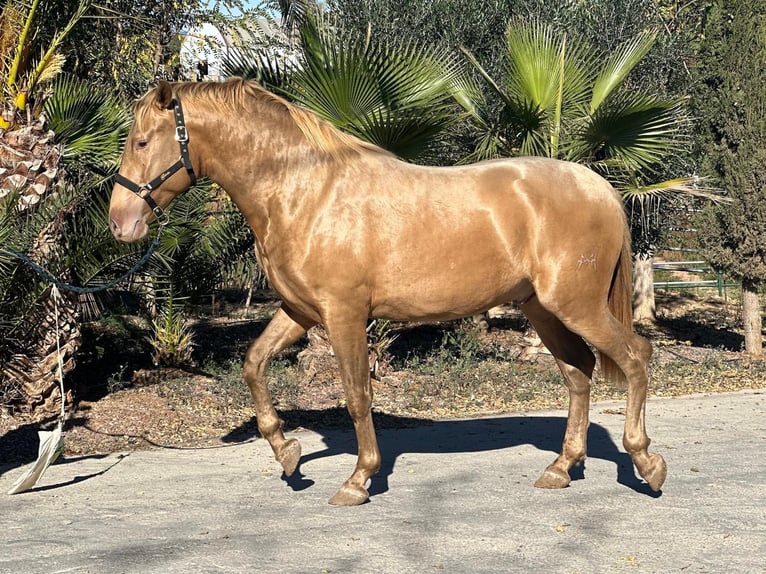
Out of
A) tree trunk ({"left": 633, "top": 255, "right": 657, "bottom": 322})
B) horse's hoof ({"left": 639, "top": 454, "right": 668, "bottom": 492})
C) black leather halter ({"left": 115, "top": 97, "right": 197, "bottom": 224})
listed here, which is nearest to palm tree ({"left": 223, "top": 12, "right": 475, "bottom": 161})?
black leather halter ({"left": 115, "top": 97, "right": 197, "bottom": 224})

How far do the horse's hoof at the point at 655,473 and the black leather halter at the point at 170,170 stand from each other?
3.14m

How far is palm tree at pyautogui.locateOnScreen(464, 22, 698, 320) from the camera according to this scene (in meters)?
9.64

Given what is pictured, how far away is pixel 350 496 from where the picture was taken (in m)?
5.35

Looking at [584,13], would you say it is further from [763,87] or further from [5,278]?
[5,278]

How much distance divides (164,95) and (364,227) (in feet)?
4.25

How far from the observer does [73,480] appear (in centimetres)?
611

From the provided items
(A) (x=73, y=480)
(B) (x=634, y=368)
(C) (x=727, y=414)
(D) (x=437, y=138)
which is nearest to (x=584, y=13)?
(D) (x=437, y=138)

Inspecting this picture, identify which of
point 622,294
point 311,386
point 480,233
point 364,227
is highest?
point 364,227

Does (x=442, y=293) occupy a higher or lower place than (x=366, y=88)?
lower

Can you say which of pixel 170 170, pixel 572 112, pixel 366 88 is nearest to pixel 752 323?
pixel 572 112

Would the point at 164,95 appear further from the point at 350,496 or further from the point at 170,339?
the point at 170,339

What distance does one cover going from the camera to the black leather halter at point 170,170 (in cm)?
508

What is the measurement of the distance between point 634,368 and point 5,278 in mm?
4887

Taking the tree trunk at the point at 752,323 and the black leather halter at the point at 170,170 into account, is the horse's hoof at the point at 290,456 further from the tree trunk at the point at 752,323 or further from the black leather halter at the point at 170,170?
the tree trunk at the point at 752,323
